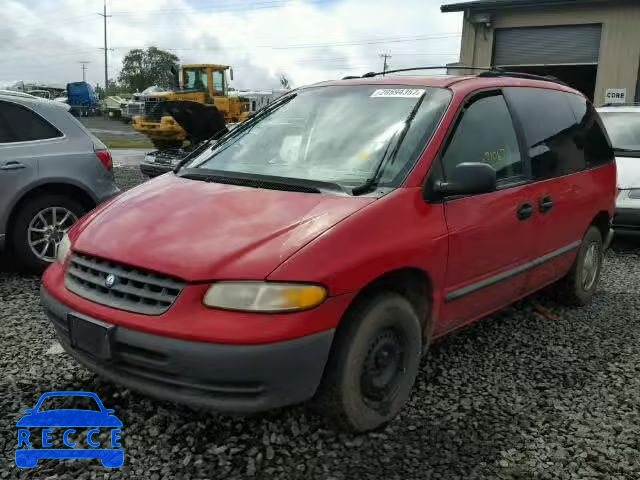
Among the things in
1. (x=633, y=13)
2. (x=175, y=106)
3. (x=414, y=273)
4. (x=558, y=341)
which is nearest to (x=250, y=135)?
(x=414, y=273)

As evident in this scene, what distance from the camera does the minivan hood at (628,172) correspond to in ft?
23.0

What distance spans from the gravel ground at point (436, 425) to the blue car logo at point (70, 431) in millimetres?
47

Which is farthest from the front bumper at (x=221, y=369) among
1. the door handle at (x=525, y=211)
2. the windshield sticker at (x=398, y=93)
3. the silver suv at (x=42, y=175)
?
the silver suv at (x=42, y=175)

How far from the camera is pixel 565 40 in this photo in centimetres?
1680

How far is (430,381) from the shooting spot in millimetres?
3455

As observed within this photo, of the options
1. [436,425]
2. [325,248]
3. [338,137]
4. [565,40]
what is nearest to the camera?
[325,248]

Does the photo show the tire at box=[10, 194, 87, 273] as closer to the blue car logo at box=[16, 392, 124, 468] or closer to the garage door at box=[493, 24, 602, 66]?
the blue car logo at box=[16, 392, 124, 468]

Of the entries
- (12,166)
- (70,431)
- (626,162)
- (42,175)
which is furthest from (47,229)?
(626,162)

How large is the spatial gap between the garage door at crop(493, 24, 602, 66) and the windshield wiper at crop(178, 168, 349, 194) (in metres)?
16.0

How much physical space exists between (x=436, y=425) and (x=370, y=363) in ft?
1.79

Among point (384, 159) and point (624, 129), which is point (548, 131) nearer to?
point (384, 159)

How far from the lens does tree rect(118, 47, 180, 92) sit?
86000mm

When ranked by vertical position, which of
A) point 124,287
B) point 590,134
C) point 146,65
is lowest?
point 124,287

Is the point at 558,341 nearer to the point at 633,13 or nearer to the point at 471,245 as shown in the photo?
the point at 471,245
